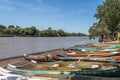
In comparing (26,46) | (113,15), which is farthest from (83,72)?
(26,46)

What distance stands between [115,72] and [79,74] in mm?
1809

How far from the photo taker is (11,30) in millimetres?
174375

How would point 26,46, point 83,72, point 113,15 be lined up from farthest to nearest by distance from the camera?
point 26,46 < point 113,15 < point 83,72

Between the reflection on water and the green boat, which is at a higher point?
the green boat

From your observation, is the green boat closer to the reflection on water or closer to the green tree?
the reflection on water

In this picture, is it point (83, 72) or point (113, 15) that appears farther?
point (113, 15)

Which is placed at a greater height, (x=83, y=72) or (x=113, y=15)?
(x=113, y=15)

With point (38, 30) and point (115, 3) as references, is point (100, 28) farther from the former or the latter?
point (38, 30)

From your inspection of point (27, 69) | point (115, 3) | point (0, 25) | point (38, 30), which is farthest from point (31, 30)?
point (27, 69)

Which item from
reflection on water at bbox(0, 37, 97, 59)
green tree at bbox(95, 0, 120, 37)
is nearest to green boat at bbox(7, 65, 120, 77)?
reflection on water at bbox(0, 37, 97, 59)

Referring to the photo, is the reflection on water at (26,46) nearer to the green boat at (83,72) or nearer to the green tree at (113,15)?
the green tree at (113,15)

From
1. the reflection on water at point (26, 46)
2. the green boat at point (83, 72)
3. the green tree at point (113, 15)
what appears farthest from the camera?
the green tree at point (113, 15)

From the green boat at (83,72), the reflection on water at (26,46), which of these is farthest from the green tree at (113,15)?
the green boat at (83,72)

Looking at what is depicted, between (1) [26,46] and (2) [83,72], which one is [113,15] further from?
(2) [83,72]
